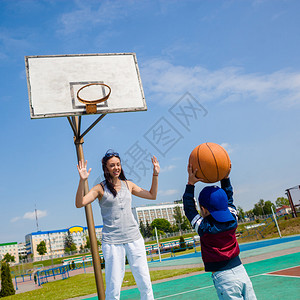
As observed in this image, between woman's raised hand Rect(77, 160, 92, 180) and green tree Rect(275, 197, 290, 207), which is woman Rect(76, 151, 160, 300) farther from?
green tree Rect(275, 197, 290, 207)

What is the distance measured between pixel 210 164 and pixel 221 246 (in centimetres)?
83

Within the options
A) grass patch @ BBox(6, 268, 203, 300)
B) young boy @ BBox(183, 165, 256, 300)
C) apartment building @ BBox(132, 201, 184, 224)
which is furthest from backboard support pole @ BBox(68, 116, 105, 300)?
apartment building @ BBox(132, 201, 184, 224)

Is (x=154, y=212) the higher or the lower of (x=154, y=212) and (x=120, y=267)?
the higher

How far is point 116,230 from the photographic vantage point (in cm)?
338

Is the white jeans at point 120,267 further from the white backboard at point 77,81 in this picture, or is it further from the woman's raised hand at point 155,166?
the white backboard at point 77,81

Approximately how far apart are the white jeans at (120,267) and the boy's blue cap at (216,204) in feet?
4.16

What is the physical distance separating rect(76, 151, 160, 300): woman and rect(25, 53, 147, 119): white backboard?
2.29 metres

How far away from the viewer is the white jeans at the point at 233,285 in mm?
2318

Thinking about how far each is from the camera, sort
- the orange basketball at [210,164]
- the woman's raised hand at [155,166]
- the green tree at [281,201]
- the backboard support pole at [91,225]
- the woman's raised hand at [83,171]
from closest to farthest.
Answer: the orange basketball at [210,164] → the woman's raised hand at [83,171] → the woman's raised hand at [155,166] → the backboard support pole at [91,225] → the green tree at [281,201]

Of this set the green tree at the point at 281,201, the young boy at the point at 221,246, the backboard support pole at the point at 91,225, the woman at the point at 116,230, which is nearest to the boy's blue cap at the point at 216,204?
the young boy at the point at 221,246

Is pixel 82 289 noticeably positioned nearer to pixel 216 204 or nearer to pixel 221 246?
pixel 221 246

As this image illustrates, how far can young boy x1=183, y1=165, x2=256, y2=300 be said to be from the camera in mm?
2350

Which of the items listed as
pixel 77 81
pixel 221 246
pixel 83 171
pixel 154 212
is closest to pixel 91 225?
pixel 83 171

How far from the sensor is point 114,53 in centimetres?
676
